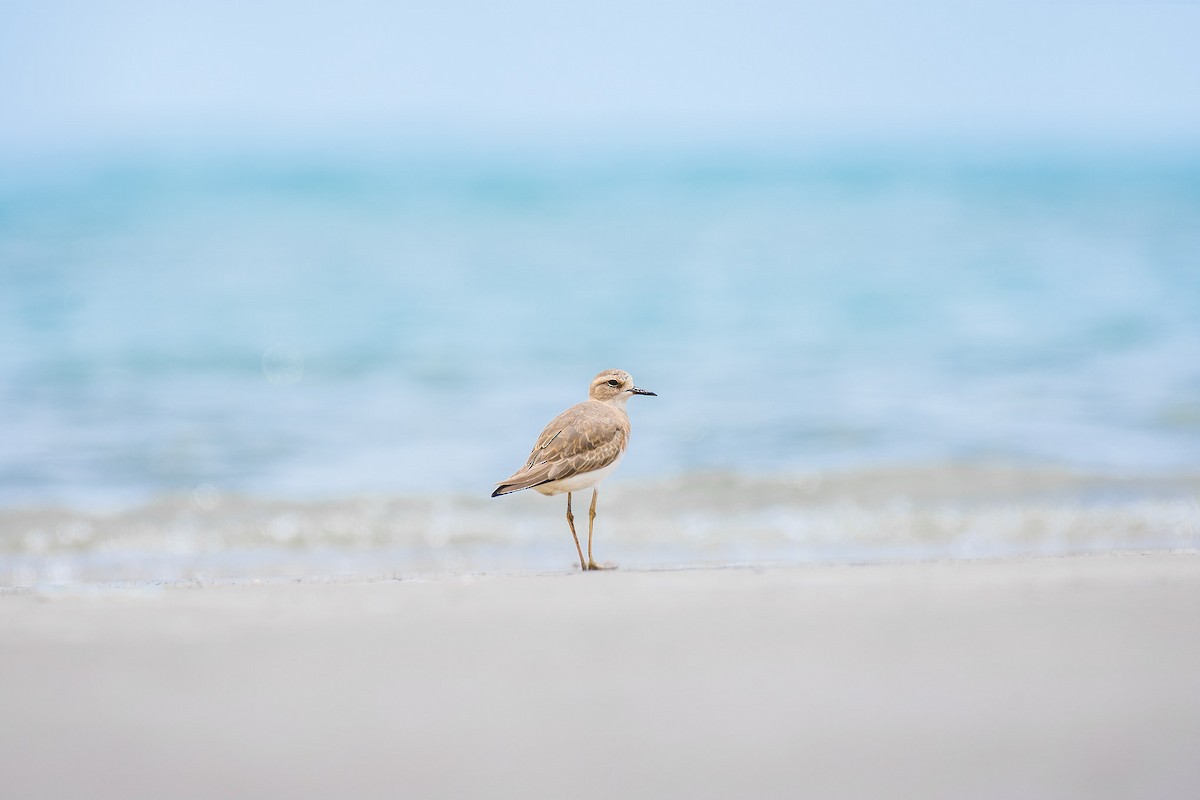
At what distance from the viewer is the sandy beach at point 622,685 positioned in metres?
3.40

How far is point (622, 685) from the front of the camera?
3.86m

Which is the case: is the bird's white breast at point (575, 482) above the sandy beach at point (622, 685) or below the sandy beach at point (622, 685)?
above

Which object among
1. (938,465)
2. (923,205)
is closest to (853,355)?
(938,465)

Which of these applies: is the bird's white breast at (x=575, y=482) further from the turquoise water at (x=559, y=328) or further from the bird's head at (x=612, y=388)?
the turquoise water at (x=559, y=328)

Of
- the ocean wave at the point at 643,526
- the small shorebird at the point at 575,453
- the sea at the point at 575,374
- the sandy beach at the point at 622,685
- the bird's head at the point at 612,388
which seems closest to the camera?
the sandy beach at the point at 622,685

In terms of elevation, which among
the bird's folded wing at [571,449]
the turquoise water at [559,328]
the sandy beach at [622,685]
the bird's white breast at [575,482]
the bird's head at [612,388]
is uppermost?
the turquoise water at [559,328]

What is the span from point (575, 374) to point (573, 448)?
26.1ft

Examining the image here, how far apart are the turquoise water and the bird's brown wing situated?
11.4ft

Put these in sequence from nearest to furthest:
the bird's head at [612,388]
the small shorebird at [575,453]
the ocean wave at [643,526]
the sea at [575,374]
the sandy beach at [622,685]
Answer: the sandy beach at [622,685], the small shorebird at [575,453], the bird's head at [612,388], the ocean wave at [643,526], the sea at [575,374]

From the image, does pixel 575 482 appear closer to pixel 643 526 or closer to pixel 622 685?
pixel 622 685

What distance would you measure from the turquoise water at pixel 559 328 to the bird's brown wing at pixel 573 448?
3481mm

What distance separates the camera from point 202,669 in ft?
13.1

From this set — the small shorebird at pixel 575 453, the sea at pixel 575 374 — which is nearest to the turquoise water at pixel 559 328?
the sea at pixel 575 374

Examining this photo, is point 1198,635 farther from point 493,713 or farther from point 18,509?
point 18,509
